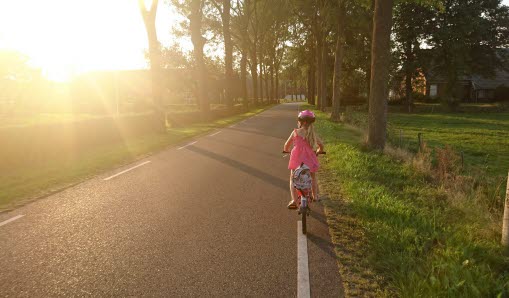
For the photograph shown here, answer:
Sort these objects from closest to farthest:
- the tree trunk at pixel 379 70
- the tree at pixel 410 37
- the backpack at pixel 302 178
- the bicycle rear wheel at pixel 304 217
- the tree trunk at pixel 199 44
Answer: the bicycle rear wheel at pixel 304 217, the backpack at pixel 302 178, the tree trunk at pixel 379 70, the tree trunk at pixel 199 44, the tree at pixel 410 37

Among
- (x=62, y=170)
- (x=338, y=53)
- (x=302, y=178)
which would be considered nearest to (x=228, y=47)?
(x=338, y=53)

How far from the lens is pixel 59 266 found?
4.58 meters

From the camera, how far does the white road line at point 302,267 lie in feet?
12.8

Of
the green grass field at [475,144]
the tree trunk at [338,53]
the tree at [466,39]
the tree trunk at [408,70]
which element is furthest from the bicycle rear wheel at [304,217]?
the tree trunk at [408,70]

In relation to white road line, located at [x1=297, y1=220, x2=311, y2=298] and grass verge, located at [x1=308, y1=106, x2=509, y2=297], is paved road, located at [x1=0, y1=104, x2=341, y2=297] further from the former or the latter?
grass verge, located at [x1=308, y1=106, x2=509, y2=297]

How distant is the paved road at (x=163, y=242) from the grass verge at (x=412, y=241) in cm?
35

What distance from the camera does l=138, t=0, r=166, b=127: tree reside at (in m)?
20.9

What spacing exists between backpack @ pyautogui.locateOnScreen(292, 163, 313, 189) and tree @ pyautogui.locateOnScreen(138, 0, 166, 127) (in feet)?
53.9

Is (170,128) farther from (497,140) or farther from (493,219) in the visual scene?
(493,219)

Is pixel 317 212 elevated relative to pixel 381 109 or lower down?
lower down

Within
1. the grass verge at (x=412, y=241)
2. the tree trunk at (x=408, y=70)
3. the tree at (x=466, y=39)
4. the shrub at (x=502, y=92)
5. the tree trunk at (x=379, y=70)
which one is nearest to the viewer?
the grass verge at (x=412, y=241)

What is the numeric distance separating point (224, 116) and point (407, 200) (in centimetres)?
2787

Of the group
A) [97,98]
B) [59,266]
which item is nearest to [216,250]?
[59,266]

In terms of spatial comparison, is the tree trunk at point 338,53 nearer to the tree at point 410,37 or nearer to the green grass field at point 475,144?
the green grass field at point 475,144
